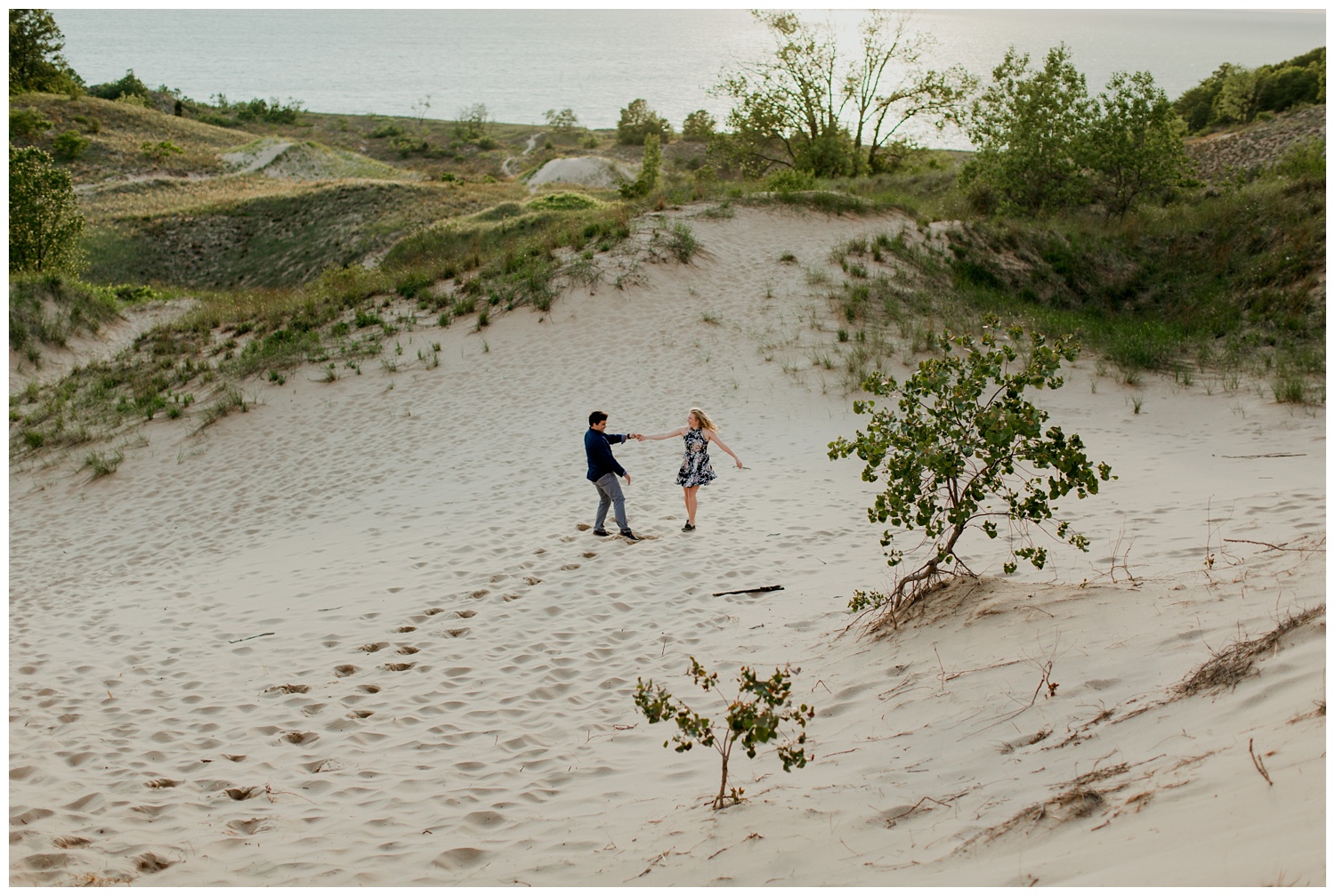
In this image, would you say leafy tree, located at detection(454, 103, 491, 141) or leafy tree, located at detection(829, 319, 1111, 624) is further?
leafy tree, located at detection(454, 103, 491, 141)

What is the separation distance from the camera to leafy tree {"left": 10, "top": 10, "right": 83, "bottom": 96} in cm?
5828

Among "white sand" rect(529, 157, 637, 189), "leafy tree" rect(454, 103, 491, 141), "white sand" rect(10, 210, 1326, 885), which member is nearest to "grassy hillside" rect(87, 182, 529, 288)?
"white sand" rect(529, 157, 637, 189)

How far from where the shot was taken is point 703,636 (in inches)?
279

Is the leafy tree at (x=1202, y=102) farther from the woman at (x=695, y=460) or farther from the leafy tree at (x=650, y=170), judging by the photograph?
the woman at (x=695, y=460)

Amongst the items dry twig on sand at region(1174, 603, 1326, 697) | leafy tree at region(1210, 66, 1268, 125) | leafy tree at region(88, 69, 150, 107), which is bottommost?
dry twig on sand at region(1174, 603, 1326, 697)

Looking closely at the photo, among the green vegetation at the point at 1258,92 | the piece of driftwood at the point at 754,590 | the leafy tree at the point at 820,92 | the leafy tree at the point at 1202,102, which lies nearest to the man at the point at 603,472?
the piece of driftwood at the point at 754,590

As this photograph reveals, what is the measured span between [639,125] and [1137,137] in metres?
64.9

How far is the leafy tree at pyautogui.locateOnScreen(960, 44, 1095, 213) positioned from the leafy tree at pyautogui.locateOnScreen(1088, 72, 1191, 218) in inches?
19.7

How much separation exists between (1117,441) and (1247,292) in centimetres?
1097

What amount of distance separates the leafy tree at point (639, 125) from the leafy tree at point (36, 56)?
44.7 m

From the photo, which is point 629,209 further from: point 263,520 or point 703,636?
point 703,636

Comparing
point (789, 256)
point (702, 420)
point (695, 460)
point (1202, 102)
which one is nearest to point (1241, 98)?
point (1202, 102)

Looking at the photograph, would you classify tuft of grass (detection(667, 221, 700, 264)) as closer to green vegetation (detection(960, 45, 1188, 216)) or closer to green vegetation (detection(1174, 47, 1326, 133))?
green vegetation (detection(960, 45, 1188, 216))

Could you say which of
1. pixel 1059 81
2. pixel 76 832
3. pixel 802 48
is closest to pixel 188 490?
pixel 76 832
